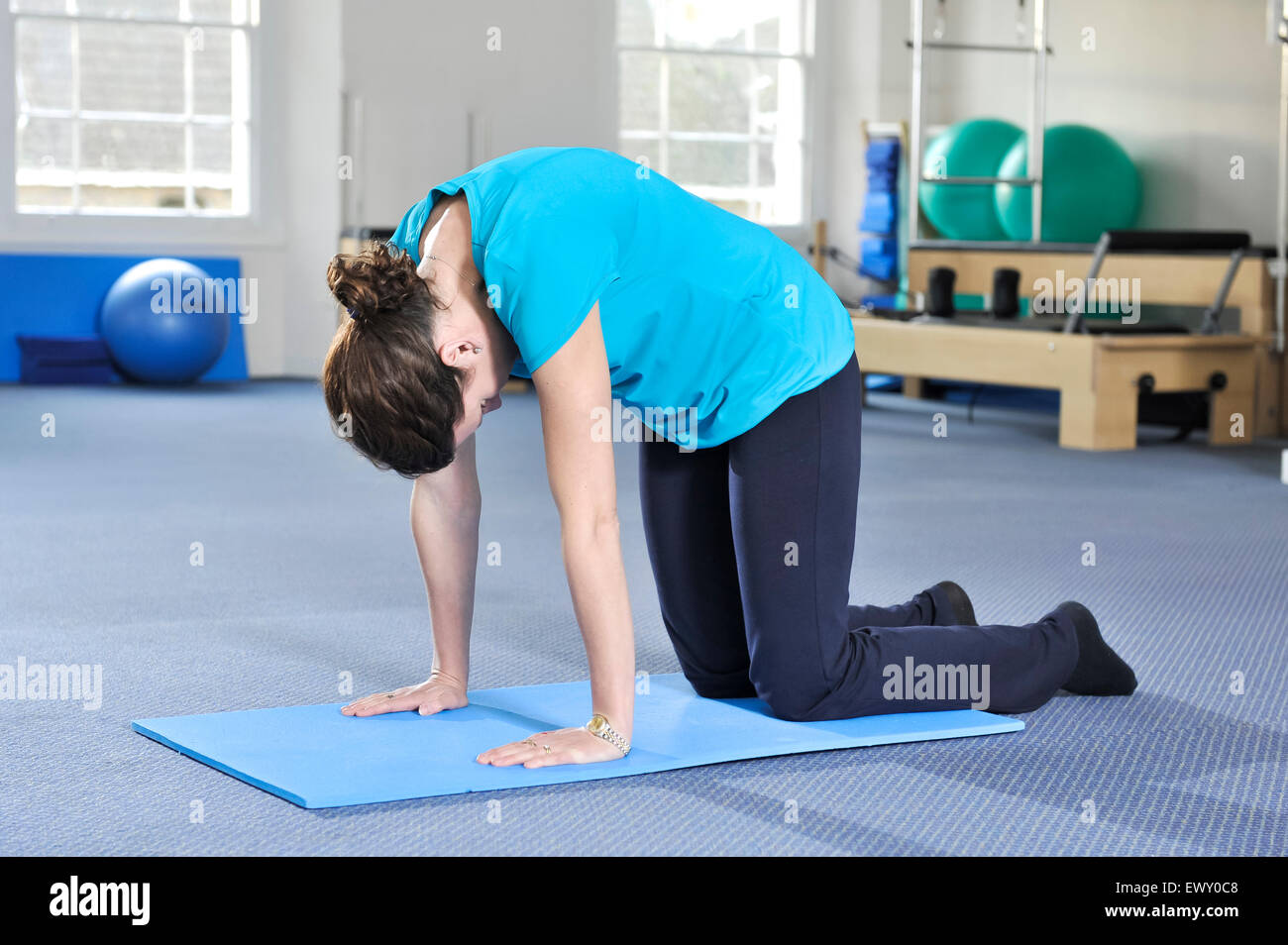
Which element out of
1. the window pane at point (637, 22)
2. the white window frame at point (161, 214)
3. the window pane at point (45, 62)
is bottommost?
the white window frame at point (161, 214)

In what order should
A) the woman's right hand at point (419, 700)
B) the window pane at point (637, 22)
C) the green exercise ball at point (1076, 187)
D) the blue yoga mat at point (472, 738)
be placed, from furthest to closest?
the window pane at point (637, 22) → the green exercise ball at point (1076, 187) → the woman's right hand at point (419, 700) → the blue yoga mat at point (472, 738)

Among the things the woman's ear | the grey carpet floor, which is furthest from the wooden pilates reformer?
the woman's ear

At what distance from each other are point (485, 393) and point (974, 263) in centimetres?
551

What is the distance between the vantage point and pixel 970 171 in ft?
24.4

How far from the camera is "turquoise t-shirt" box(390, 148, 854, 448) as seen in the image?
1621 millimetres

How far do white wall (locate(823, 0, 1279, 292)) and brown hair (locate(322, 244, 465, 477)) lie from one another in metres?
5.78

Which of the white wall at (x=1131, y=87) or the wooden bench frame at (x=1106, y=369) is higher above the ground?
the white wall at (x=1131, y=87)

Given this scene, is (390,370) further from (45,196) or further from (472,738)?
(45,196)

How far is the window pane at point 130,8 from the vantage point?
294 inches

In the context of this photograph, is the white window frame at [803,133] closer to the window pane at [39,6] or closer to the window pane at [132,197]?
the window pane at [132,197]

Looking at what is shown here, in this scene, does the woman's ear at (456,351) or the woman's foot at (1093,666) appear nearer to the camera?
the woman's ear at (456,351)

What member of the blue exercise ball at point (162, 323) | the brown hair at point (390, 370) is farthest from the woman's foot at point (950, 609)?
the blue exercise ball at point (162, 323)

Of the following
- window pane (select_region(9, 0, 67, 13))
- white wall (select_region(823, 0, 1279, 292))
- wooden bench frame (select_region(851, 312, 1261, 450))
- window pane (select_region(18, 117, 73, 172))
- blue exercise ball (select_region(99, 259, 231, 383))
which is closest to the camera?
wooden bench frame (select_region(851, 312, 1261, 450))

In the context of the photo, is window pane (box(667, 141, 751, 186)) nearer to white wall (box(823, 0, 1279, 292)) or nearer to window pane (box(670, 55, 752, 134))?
window pane (box(670, 55, 752, 134))
